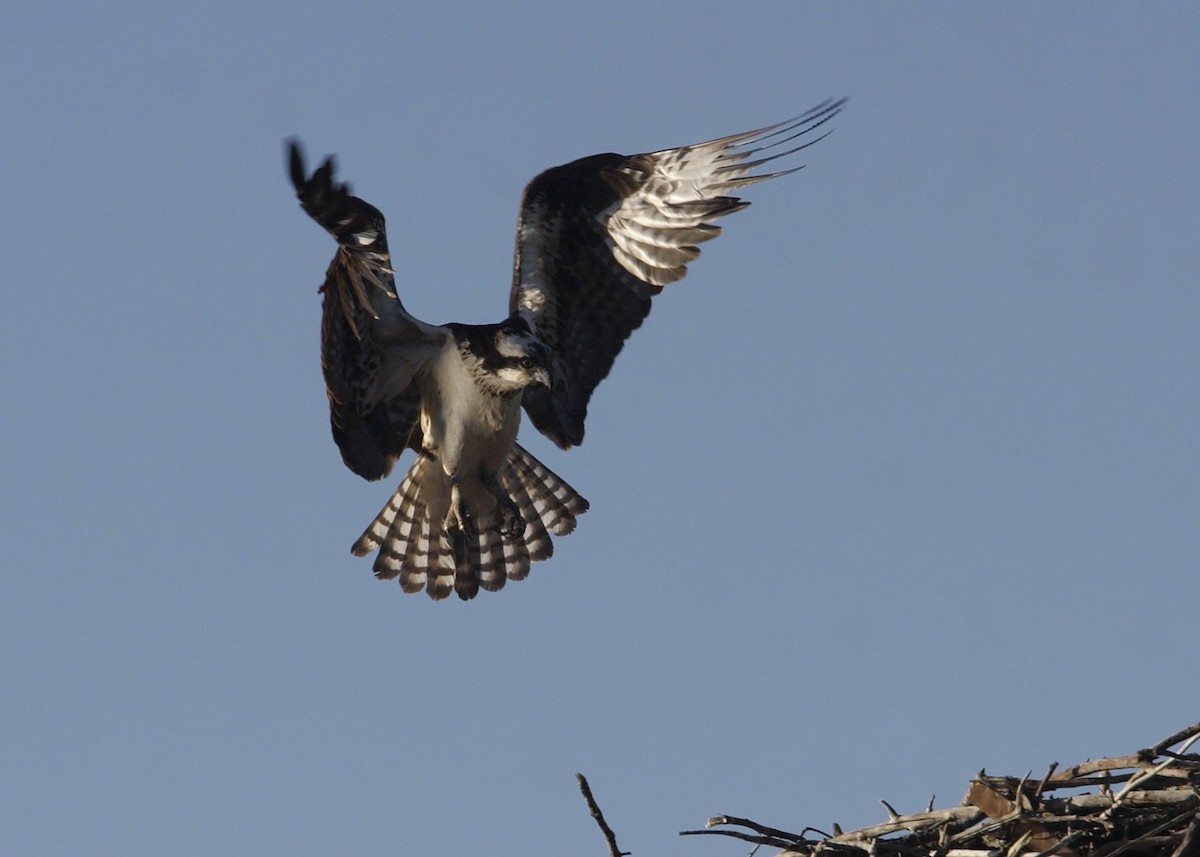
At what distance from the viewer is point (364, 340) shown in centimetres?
904

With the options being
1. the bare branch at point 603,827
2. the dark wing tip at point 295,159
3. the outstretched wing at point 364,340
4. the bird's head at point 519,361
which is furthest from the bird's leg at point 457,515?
the bare branch at point 603,827

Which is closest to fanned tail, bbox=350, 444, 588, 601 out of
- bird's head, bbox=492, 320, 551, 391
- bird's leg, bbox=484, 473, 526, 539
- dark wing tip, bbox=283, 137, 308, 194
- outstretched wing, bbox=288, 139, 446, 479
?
bird's leg, bbox=484, 473, 526, 539

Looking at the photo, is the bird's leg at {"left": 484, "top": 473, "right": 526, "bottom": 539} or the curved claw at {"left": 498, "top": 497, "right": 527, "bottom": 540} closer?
the bird's leg at {"left": 484, "top": 473, "right": 526, "bottom": 539}

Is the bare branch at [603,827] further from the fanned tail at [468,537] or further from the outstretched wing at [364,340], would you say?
the fanned tail at [468,537]

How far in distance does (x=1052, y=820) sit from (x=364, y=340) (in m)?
4.65

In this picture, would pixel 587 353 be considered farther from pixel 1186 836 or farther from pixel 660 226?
pixel 1186 836

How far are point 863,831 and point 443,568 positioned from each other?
5.05 meters

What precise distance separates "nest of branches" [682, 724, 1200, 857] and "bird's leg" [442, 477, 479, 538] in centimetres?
447

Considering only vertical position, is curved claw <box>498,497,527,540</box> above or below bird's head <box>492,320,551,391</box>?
below

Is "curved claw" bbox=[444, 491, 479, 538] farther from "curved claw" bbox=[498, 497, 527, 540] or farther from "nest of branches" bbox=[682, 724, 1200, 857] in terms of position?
"nest of branches" bbox=[682, 724, 1200, 857]

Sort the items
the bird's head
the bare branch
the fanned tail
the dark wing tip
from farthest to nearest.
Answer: the fanned tail → the bird's head → the dark wing tip → the bare branch

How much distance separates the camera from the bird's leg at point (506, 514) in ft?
32.8

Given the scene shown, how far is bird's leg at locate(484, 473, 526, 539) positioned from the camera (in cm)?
1001

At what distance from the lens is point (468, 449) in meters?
9.47
